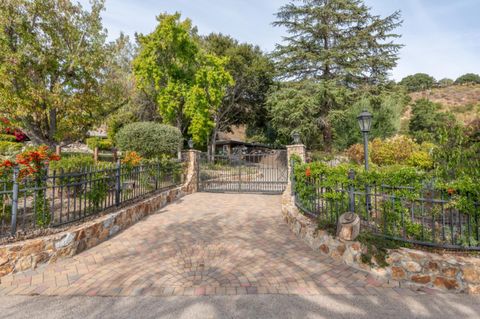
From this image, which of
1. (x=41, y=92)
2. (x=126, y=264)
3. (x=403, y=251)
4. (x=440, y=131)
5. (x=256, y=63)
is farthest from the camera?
(x=256, y=63)

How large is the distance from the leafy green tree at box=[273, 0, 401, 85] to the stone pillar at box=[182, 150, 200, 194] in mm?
12723

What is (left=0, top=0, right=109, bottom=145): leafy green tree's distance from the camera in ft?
31.4

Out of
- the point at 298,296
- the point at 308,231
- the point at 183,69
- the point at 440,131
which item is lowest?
the point at 298,296

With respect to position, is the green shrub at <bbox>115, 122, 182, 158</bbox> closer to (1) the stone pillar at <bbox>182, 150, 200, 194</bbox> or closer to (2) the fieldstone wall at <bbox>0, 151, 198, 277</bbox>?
(1) the stone pillar at <bbox>182, 150, 200, 194</bbox>

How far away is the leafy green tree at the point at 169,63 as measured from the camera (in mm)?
17406

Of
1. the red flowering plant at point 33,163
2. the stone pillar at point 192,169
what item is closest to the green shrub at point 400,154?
the stone pillar at point 192,169

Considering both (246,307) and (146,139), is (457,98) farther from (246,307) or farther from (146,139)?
(246,307)

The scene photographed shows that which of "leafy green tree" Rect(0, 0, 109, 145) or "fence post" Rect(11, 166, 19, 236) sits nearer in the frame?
"fence post" Rect(11, 166, 19, 236)

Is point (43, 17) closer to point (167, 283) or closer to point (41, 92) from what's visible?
point (41, 92)

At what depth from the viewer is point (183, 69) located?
19844 millimetres

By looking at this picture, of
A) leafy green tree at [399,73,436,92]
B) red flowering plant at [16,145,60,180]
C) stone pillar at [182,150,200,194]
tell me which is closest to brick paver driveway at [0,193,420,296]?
red flowering plant at [16,145,60,180]

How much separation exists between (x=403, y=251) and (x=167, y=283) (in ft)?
12.2

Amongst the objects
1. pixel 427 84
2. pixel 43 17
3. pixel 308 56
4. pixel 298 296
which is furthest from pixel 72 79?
pixel 427 84

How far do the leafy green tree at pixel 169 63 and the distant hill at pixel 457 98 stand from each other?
38.3m
